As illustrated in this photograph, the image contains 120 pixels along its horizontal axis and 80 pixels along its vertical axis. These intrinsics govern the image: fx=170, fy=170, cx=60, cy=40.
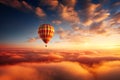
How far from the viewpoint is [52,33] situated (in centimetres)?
4225

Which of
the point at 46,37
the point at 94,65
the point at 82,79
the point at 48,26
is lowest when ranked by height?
the point at 82,79

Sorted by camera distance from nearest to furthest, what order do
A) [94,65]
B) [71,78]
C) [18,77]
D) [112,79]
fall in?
1. [112,79]
2. [18,77]
3. [71,78]
4. [94,65]

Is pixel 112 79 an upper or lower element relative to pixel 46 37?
lower

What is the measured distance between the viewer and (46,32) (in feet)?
135

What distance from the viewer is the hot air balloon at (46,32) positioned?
41219 mm

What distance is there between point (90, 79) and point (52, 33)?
126 metres

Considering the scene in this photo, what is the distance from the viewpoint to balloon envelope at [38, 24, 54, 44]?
4122 cm

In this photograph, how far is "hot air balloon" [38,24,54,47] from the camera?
41.2 metres

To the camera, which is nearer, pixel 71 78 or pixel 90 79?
pixel 90 79

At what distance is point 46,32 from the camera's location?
41.2 meters

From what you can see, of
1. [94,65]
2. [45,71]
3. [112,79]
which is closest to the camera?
[112,79]

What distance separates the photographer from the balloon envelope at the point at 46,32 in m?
41.2

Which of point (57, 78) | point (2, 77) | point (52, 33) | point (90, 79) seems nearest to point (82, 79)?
point (90, 79)

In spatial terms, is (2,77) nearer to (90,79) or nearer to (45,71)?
(45,71)
